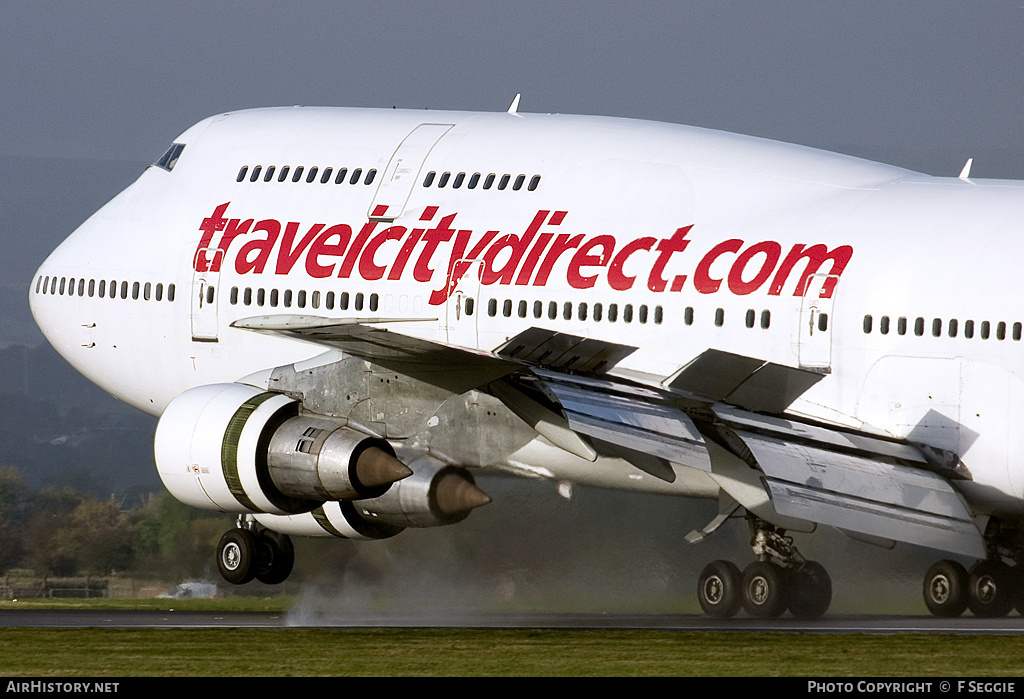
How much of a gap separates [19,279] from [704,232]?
155 metres

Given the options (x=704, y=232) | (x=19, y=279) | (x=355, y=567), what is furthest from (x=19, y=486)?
(x=19, y=279)

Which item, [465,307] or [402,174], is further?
[402,174]

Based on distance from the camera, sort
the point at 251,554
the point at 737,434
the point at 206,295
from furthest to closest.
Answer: the point at 206,295 < the point at 251,554 < the point at 737,434

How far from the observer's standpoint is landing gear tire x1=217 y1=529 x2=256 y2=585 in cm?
3181

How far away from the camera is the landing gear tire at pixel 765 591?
28.3m

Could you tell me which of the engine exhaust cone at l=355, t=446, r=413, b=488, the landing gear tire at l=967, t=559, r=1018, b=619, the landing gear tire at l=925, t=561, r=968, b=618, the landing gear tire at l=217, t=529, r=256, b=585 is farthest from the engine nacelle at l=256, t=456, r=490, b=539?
the landing gear tire at l=967, t=559, r=1018, b=619

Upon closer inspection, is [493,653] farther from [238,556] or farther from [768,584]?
[238,556]

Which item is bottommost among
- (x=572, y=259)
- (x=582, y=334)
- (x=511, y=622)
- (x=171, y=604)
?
(x=171, y=604)

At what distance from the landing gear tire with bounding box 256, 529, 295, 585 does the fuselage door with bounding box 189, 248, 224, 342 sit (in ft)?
12.6

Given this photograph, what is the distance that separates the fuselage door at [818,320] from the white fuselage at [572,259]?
1.2 inches

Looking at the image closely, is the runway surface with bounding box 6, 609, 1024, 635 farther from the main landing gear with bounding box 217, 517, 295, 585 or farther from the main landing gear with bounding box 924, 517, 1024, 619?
the main landing gear with bounding box 217, 517, 295, 585

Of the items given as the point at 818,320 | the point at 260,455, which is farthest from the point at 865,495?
the point at 260,455

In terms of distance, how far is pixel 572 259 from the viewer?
29.6 meters

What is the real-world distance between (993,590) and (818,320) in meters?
6.01
